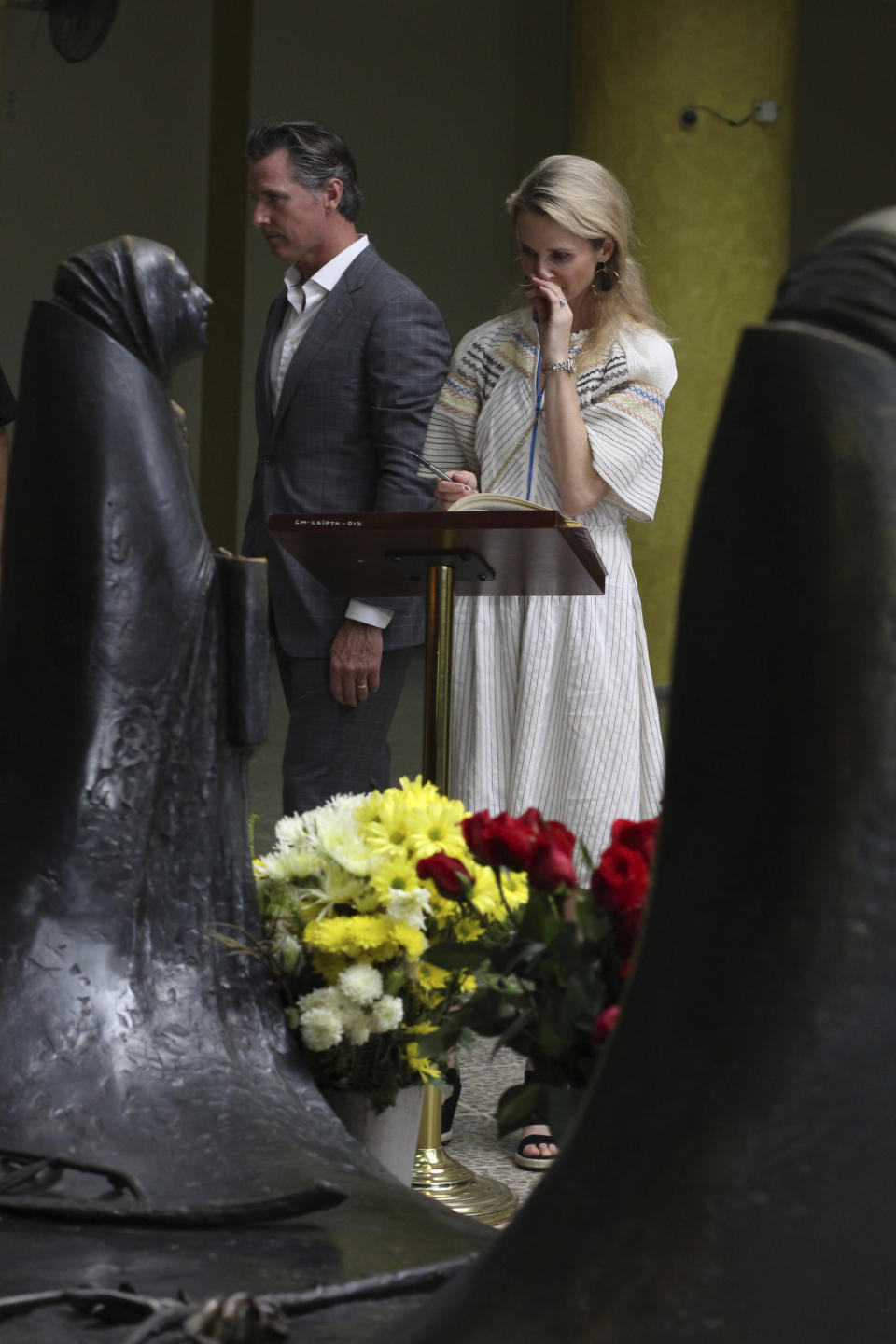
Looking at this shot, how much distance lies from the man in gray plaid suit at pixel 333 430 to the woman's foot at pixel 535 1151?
0.79 m

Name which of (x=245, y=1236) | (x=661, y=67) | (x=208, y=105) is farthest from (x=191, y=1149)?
(x=208, y=105)

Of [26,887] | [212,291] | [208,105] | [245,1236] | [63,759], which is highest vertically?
[208,105]

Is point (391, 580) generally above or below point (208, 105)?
below

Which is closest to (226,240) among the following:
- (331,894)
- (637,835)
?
(331,894)

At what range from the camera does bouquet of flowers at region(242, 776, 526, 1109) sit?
1783mm

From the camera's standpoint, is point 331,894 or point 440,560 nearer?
point 331,894

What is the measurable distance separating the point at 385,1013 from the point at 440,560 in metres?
0.99

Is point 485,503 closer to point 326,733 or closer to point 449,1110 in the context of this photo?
point 326,733

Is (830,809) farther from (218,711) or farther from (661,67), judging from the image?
(661,67)

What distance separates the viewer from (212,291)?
11773 millimetres

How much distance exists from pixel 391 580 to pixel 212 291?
369 inches

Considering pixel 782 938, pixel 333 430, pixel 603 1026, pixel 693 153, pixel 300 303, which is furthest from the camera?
pixel 693 153

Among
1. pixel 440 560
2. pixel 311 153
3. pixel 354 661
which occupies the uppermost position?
pixel 311 153

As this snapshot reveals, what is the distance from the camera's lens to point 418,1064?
75.3 inches
